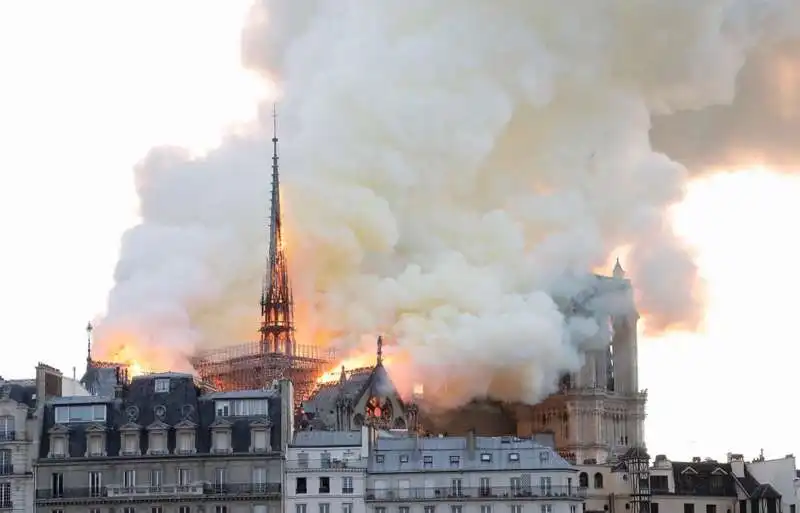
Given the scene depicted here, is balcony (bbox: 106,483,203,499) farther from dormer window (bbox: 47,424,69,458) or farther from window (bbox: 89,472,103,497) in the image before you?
dormer window (bbox: 47,424,69,458)

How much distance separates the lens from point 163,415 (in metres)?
104

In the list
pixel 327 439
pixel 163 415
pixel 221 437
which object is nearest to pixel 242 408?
pixel 221 437

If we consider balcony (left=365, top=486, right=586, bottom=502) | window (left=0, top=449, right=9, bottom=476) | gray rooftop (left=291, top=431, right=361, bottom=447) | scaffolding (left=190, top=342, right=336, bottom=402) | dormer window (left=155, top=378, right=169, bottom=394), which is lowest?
balcony (left=365, top=486, right=586, bottom=502)

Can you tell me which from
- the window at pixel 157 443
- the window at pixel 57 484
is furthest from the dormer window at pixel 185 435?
the window at pixel 57 484

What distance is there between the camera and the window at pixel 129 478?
335ft

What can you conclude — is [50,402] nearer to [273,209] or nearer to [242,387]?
[242,387]

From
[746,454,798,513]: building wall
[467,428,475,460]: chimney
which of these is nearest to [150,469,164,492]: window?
[467,428,475,460]: chimney

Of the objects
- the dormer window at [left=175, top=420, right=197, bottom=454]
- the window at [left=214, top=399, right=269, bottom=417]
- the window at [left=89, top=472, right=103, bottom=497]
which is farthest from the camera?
the window at [left=214, top=399, right=269, bottom=417]

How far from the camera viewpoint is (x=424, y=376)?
436ft

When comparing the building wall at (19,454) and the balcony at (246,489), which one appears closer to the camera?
the balcony at (246,489)

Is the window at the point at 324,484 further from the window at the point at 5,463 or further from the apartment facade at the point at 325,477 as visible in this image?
the window at the point at 5,463

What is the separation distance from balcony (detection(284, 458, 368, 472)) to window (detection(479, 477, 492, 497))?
6031 mm

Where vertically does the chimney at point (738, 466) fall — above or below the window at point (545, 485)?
above

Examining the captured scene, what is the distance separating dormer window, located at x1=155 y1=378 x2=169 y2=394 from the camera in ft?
345
